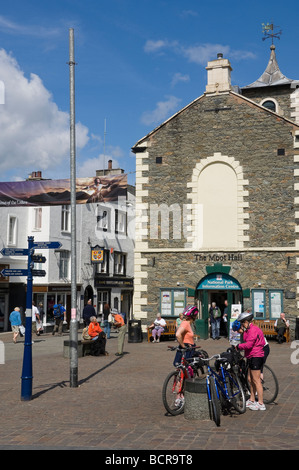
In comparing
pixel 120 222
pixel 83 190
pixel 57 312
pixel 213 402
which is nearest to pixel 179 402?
pixel 213 402

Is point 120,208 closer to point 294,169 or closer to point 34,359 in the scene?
point 294,169

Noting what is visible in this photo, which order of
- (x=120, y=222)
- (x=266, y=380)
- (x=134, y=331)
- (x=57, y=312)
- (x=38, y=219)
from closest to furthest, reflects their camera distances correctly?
1. (x=266, y=380)
2. (x=134, y=331)
3. (x=57, y=312)
4. (x=38, y=219)
5. (x=120, y=222)

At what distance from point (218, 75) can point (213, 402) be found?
19623 mm

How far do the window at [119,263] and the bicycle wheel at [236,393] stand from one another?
1375 inches

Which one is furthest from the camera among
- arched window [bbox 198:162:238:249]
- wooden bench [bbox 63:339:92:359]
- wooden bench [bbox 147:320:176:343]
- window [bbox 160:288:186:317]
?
window [bbox 160:288:186:317]

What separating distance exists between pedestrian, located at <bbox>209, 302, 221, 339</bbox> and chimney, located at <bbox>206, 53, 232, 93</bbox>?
9.89 metres

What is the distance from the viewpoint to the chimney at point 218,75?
24.7 metres

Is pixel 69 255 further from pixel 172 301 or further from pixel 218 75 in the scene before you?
pixel 218 75

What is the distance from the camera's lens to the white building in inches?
1305

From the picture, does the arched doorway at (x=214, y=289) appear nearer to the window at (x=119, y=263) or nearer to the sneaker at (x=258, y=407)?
the sneaker at (x=258, y=407)

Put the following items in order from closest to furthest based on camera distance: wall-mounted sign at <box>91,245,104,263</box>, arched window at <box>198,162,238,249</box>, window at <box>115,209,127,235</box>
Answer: arched window at <box>198,162,238,249</box> → wall-mounted sign at <box>91,245,104,263</box> → window at <box>115,209,127,235</box>

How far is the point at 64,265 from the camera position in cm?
3672

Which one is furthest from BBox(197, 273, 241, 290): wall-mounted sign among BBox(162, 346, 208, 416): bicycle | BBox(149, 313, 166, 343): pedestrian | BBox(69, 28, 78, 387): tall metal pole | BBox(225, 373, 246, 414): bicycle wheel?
BBox(225, 373, 246, 414): bicycle wheel

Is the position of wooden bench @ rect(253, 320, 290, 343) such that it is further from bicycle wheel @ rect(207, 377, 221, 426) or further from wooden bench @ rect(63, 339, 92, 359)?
bicycle wheel @ rect(207, 377, 221, 426)
